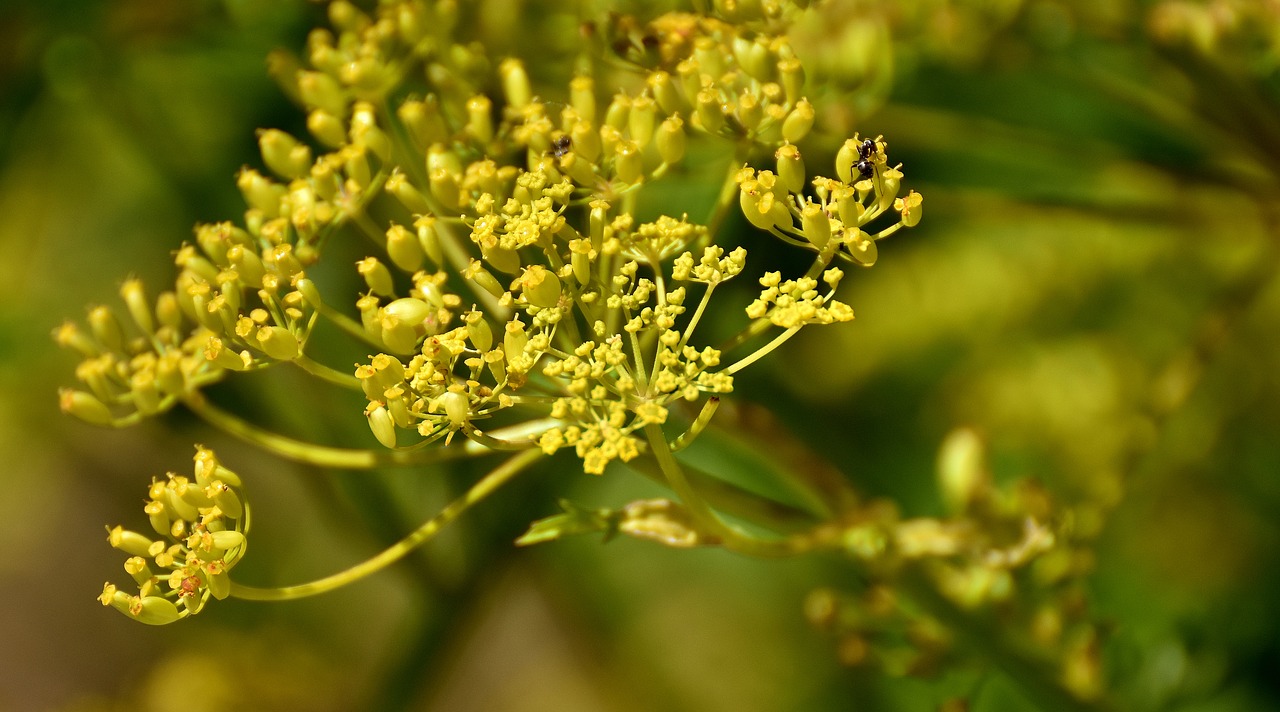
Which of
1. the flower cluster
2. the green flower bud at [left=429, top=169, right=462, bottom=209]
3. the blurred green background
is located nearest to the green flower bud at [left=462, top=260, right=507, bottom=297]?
the flower cluster

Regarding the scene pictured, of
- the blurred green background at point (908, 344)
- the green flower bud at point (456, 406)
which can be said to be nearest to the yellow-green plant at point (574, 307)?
the green flower bud at point (456, 406)

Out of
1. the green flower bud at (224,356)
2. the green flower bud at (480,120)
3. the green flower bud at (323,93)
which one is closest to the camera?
the green flower bud at (224,356)

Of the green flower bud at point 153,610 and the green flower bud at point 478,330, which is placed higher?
the green flower bud at point 478,330

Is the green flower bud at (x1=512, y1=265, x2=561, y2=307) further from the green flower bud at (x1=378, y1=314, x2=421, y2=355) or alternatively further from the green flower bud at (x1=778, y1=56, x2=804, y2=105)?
the green flower bud at (x1=778, y1=56, x2=804, y2=105)

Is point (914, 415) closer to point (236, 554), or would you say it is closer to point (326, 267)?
point (326, 267)

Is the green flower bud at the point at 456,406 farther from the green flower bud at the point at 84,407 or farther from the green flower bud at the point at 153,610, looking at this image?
the green flower bud at the point at 84,407

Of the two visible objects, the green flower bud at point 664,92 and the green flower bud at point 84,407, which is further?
the green flower bud at point 84,407

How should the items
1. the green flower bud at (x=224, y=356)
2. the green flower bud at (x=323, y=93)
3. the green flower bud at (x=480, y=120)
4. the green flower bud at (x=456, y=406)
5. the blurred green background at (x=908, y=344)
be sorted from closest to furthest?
the green flower bud at (x=456, y=406) → the green flower bud at (x=224, y=356) → the green flower bud at (x=480, y=120) → the green flower bud at (x=323, y=93) → the blurred green background at (x=908, y=344)

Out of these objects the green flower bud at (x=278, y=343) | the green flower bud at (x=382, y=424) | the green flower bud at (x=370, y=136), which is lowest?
the green flower bud at (x=382, y=424)

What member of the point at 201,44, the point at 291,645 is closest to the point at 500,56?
the point at 201,44

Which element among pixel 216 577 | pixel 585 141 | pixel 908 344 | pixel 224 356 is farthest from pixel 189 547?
pixel 908 344
